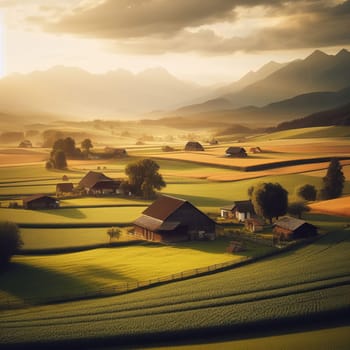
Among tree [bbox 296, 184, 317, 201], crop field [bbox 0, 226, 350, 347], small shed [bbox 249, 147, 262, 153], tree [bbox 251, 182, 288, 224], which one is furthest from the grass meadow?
small shed [bbox 249, 147, 262, 153]

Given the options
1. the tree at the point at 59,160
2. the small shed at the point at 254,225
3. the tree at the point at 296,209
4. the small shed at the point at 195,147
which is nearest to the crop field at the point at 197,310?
the small shed at the point at 254,225

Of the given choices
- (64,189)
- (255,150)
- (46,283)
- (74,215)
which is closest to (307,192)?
(74,215)

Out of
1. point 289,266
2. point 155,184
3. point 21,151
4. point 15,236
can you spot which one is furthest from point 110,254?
point 21,151

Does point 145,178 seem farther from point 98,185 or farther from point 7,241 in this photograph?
point 7,241

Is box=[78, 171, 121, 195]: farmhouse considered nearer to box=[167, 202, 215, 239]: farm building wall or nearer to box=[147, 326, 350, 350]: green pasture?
box=[167, 202, 215, 239]: farm building wall

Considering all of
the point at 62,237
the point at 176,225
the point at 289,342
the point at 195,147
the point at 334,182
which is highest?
the point at 195,147

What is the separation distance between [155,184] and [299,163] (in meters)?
35.7

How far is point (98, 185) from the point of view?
106500 millimetres

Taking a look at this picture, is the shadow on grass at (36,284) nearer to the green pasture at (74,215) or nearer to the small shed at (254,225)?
the green pasture at (74,215)

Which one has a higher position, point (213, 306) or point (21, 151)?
point (21, 151)

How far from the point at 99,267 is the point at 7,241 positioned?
10.2m

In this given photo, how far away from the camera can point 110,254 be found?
60.8 m

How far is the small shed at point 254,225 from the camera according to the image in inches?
2830

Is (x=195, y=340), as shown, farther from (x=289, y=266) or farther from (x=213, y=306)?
(x=289, y=266)
